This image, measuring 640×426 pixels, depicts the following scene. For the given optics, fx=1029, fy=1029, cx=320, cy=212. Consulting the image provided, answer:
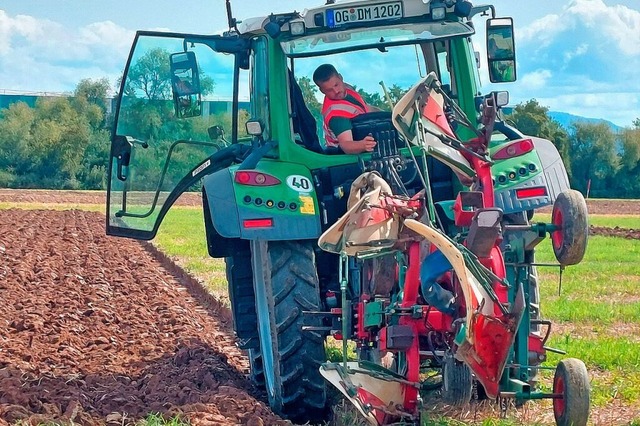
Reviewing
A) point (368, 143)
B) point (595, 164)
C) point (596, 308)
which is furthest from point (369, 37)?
point (595, 164)

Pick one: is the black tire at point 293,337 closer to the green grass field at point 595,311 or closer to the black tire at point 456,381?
the green grass field at point 595,311

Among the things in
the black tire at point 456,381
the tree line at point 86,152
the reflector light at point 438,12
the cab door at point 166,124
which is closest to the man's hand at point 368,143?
the reflector light at point 438,12

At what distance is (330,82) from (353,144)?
1.71 feet

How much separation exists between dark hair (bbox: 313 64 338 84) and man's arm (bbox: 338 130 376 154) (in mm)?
441

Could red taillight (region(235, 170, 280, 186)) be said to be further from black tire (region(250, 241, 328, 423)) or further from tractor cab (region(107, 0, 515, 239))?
black tire (region(250, 241, 328, 423))

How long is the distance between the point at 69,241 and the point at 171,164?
1252cm

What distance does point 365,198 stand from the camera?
492cm

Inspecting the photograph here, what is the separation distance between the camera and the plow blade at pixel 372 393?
4777mm

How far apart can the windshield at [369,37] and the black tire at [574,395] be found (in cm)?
235

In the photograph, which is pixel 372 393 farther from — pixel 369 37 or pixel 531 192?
pixel 369 37

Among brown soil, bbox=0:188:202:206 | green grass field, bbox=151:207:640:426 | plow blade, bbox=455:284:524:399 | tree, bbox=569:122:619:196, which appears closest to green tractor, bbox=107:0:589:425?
plow blade, bbox=455:284:524:399

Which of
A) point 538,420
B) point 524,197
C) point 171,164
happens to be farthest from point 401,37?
point 538,420

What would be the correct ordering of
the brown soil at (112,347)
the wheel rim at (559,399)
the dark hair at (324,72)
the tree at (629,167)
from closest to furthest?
the wheel rim at (559,399)
the brown soil at (112,347)
the dark hair at (324,72)
the tree at (629,167)

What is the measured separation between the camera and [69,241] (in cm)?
1934
